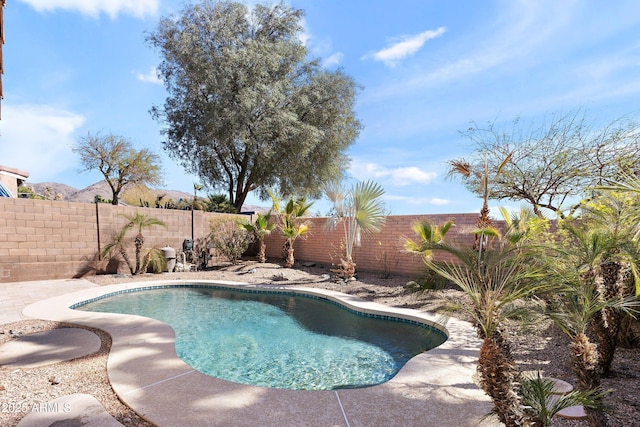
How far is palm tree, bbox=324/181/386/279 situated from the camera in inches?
364

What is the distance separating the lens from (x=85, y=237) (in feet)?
33.1

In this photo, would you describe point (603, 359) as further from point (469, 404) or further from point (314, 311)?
point (314, 311)

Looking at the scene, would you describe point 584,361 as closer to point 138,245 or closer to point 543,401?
point 543,401

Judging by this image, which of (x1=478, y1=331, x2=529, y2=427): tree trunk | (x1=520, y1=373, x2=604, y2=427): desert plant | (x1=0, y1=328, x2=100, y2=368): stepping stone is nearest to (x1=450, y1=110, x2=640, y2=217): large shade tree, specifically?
(x1=520, y1=373, x2=604, y2=427): desert plant

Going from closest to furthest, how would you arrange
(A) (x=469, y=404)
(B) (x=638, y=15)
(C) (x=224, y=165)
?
1. (A) (x=469, y=404)
2. (B) (x=638, y=15)
3. (C) (x=224, y=165)

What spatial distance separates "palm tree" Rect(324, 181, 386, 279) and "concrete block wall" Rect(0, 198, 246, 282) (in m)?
7.07

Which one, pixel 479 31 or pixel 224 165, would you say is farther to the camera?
pixel 224 165

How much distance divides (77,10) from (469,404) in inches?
451

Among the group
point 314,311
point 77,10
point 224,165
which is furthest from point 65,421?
point 224,165

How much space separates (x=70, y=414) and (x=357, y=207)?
7640mm

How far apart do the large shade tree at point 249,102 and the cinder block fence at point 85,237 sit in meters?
6.05

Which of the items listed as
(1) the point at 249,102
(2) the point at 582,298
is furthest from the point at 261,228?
(2) the point at 582,298

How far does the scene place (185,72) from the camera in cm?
1664

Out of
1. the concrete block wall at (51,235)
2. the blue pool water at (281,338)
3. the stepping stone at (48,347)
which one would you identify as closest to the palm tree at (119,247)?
the concrete block wall at (51,235)
